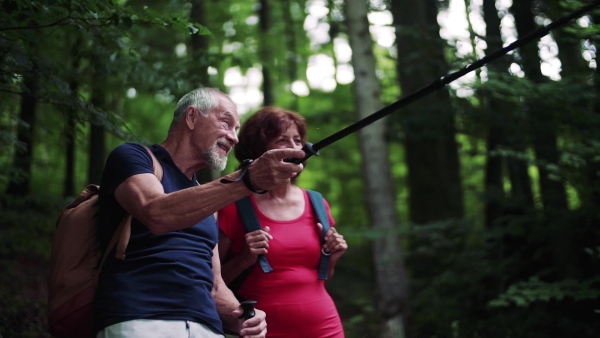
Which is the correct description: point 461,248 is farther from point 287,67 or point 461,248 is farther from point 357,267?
point 287,67

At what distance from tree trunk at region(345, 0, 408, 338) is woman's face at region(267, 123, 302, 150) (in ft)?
14.1

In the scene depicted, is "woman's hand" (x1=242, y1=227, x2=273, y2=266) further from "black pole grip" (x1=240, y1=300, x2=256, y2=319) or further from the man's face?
the man's face

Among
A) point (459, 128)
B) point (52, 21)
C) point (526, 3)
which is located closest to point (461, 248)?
point (459, 128)

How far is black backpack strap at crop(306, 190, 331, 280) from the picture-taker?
341 cm

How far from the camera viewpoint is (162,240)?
8.13ft

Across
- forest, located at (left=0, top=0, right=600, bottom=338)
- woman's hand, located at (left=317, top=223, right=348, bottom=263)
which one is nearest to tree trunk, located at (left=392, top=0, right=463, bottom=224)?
forest, located at (left=0, top=0, right=600, bottom=338)

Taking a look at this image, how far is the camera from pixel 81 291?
2416 mm

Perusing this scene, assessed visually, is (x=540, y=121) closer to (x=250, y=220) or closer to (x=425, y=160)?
(x=250, y=220)

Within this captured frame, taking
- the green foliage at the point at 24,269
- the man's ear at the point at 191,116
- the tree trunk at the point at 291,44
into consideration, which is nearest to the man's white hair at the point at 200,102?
the man's ear at the point at 191,116

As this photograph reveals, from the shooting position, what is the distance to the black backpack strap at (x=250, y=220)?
3.26m

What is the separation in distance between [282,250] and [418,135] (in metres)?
5.80

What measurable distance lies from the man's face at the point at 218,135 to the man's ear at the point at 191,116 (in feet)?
0.18

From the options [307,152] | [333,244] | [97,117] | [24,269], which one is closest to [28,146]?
[24,269]

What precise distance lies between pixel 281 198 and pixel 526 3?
5.08 meters
